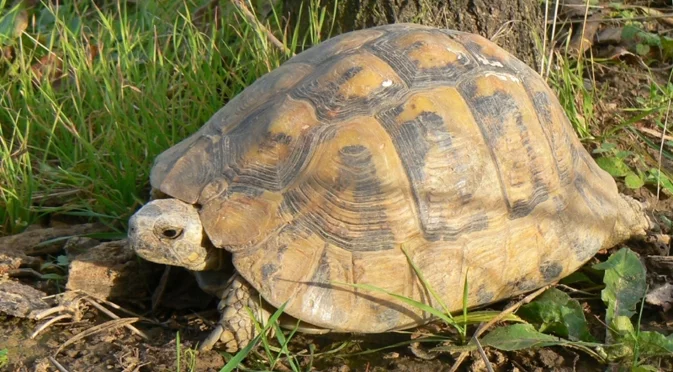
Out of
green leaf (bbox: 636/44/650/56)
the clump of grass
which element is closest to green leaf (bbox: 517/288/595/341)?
the clump of grass

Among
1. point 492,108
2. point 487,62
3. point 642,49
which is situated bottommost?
point 642,49

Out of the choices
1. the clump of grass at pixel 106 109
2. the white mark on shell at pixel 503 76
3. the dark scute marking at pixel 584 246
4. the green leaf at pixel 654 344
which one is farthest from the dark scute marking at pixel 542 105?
the clump of grass at pixel 106 109

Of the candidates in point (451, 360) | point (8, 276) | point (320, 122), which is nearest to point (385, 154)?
point (320, 122)

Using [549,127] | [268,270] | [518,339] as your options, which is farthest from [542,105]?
[268,270]

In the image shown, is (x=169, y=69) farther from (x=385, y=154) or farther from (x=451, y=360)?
(x=451, y=360)

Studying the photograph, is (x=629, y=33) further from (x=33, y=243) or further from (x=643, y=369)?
(x=33, y=243)

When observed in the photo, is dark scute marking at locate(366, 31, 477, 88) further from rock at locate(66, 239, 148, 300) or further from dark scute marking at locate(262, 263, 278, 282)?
rock at locate(66, 239, 148, 300)

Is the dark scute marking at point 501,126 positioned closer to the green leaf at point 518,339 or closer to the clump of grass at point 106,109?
the green leaf at point 518,339
